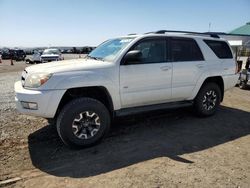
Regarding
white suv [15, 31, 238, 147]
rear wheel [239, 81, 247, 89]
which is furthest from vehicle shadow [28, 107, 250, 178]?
rear wheel [239, 81, 247, 89]

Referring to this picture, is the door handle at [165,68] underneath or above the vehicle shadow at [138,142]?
above

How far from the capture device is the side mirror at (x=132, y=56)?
4.79 metres

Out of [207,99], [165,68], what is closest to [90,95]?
[165,68]

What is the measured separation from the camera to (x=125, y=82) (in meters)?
4.89

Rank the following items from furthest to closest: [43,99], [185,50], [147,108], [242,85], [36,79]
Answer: [242,85] → [185,50] → [147,108] → [36,79] → [43,99]

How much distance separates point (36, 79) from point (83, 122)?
1.04m

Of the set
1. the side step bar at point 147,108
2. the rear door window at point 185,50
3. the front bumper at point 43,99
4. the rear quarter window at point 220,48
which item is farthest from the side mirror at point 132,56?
the rear quarter window at point 220,48

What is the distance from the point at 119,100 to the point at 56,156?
1.48m

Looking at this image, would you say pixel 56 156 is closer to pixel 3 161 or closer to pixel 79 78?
pixel 3 161

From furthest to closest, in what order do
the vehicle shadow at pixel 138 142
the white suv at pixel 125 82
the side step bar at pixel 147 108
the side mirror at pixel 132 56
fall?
the side step bar at pixel 147 108 < the side mirror at pixel 132 56 < the white suv at pixel 125 82 < the vehicle shadow at pixel 138 142

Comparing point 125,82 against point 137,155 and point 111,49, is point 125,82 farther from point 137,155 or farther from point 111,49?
point 137,155

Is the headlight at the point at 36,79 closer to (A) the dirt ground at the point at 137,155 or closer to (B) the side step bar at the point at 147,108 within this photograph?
(A) the dirt ground at the point at 137,155

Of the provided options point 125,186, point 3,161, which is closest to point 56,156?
point 3,161

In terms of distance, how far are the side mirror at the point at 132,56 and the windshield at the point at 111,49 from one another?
0.76 feet
